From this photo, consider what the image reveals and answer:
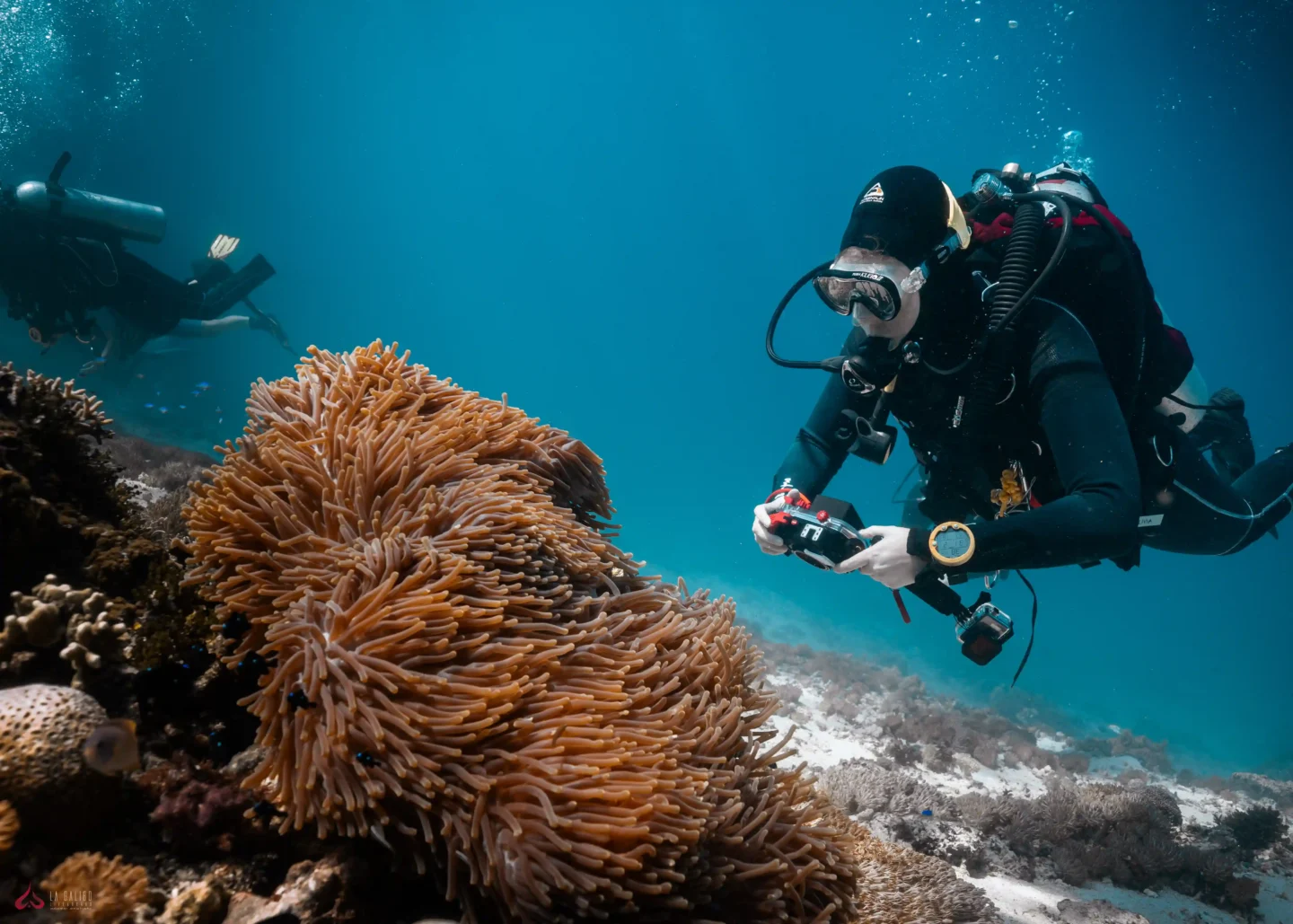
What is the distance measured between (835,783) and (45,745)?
21.5 feet

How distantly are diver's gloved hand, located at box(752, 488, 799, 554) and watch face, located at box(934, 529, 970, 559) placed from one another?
986 millimetres

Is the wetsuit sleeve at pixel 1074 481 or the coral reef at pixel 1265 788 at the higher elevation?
the coral reef at pixel 1265 788

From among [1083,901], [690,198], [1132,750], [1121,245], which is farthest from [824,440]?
[690,198]

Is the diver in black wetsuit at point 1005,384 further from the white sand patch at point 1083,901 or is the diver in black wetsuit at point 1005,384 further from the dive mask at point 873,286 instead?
the white sand patch at point 1083,901

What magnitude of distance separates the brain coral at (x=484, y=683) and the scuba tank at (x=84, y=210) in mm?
13584

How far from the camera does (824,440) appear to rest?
563 cm

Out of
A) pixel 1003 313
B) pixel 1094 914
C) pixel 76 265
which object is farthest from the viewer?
pixel 76 265

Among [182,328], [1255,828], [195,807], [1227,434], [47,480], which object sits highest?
[182,328]

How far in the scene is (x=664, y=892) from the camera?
1.73m

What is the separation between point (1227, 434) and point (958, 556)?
5.53 meters

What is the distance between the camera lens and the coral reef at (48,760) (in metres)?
1.52

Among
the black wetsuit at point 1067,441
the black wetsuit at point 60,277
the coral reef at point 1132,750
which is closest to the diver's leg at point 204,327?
the black wetsuit at point 60,277

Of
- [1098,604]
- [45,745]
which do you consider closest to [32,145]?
[45,745]

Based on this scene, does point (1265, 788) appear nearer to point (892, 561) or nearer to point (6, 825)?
point (892, 561)
